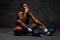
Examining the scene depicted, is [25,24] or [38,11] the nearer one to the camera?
[25,24]

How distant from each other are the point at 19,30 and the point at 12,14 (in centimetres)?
104

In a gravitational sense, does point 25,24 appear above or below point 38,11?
below

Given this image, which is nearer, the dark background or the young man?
the young man

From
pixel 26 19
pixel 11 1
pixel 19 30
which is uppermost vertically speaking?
pixel 11 1

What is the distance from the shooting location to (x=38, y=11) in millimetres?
3652

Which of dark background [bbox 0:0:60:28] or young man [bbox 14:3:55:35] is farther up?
dark background [bbox 0:0:60:28]

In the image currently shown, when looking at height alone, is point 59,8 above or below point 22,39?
above

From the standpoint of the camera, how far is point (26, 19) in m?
2.73

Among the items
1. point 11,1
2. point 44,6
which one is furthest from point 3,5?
point 44,6

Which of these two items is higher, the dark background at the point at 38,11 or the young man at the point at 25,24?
the dark background at the point at 38,11

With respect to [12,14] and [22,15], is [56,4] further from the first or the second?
[22,15]

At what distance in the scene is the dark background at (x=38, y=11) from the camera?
364 centimetres

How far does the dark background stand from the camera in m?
3.64

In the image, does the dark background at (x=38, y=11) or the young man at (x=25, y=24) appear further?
the dark background at (x=38, y=11)
